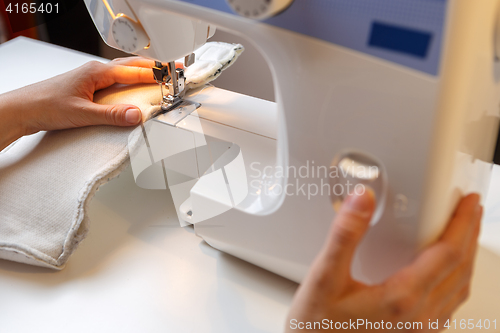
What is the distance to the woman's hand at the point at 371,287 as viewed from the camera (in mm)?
404

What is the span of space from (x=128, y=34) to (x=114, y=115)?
17cm

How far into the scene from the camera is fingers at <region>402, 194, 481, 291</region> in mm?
430

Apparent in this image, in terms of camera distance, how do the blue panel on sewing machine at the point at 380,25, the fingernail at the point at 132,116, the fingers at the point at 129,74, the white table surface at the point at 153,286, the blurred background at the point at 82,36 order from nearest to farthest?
the blue panel on sewing machine at the point at 380,25, the white table surface at the point at 153,286, the fingernail at the point at 132,116, the fingers at the point at 129,74, the blurred background at the point at 82,36

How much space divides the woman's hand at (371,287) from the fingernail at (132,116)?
442mm

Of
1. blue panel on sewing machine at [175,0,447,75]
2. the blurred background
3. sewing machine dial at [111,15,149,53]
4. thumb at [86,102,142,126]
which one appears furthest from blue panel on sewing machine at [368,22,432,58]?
the blurred background

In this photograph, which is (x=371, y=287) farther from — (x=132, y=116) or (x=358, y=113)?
(x=132, y=116)

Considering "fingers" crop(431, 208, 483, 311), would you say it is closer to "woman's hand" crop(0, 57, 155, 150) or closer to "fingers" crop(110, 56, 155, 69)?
"woman's hand" crop(0, 57, 155, 150)

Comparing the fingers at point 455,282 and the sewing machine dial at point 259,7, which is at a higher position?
the sewing machine dial at point 259,7

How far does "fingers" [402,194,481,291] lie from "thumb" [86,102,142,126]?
51 centimetres

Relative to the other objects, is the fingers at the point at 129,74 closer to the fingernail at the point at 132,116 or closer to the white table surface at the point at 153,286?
the fingernail at the point at 132,116

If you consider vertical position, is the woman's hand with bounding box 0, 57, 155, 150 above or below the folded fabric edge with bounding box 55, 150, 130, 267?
above

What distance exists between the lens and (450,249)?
0.45 metres

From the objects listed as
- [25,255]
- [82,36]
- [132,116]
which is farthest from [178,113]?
[82,36]

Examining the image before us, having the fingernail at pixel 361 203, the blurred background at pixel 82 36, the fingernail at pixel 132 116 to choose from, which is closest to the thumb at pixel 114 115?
the fingernail at pixel 132 116
